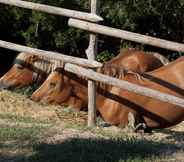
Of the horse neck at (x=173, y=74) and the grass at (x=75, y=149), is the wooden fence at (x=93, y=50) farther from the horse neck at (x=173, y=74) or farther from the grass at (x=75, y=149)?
the horse neck at (x=173, y=74)

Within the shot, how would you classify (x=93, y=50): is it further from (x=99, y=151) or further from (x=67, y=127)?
(x=99, y=151)

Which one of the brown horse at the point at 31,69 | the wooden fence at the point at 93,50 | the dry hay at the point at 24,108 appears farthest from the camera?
the brown horse at the point at 31,69

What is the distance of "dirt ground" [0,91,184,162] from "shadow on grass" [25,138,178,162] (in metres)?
0.17

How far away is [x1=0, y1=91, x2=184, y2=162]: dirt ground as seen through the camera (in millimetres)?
6587

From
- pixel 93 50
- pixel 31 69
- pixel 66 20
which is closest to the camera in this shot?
pixel 93 50

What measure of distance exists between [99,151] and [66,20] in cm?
859

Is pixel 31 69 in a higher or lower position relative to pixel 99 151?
lower

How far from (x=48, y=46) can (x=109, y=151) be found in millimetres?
8852

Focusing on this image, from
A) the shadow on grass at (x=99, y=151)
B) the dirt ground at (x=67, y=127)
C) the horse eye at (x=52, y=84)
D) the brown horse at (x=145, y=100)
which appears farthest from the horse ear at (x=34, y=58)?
the shadow on grass at (x=99, y=151)

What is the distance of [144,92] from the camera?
7.37 m

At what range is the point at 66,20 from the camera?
14172 millimetres

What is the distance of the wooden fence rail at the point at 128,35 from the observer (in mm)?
7086

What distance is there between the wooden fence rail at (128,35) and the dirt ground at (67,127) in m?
1.09

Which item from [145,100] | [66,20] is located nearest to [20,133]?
[145,100]
